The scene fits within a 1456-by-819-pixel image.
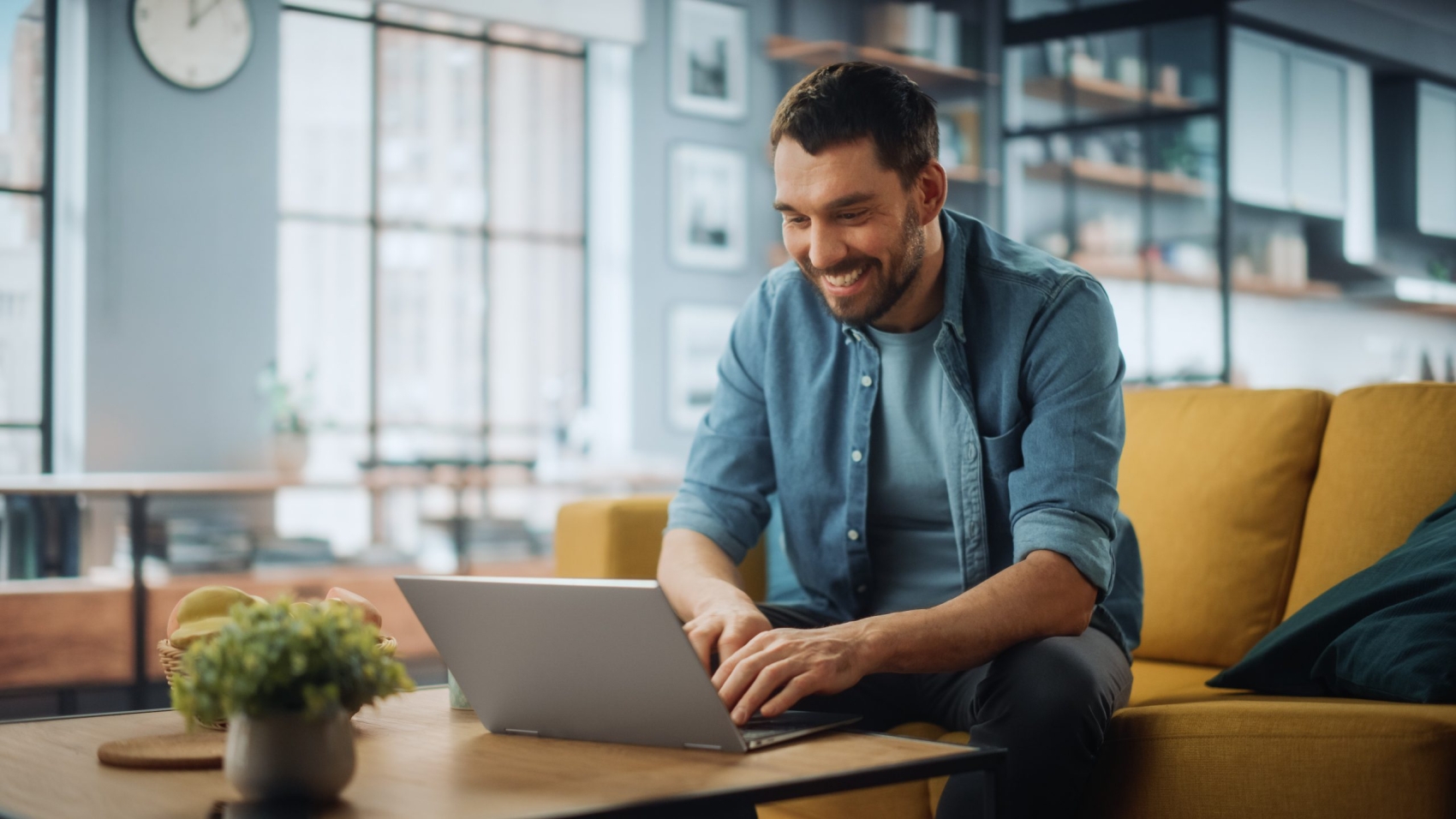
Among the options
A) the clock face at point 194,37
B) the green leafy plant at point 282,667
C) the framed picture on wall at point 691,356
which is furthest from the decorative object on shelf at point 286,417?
the green leafy plant at point 282,667

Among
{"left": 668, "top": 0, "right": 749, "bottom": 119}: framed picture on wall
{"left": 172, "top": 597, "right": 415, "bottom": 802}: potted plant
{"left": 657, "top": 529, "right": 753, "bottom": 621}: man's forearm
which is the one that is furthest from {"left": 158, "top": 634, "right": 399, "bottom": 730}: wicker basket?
{"left": 668, "top": 0, "right": 749, "bottom": 119}: framed picture on wall

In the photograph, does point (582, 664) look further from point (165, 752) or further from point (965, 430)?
point (965, 430)

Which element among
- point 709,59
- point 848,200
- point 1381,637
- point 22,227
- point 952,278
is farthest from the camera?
point 709,59

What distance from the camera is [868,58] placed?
21.3 ft

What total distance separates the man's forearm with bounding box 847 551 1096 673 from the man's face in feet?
1.29

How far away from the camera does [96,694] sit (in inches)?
172

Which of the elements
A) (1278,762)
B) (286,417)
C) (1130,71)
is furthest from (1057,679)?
(1130,71)

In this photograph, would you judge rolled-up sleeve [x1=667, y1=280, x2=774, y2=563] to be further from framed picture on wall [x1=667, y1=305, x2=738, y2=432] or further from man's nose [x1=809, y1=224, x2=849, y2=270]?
framed picture on wall [x1=667, y1=305, x2=738, y2=432]

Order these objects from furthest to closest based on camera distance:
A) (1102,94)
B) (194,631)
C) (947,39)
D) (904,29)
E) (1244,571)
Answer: (947,39) < (904,29) < (1102,94) < (1244,571) < (194,631)

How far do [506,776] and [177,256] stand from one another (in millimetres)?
4430

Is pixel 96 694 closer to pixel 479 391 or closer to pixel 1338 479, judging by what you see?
pixel 479 391

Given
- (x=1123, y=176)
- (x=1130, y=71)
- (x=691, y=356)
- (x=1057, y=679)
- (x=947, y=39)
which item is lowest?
(x=1057, y=679)

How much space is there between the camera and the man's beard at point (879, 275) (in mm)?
1598

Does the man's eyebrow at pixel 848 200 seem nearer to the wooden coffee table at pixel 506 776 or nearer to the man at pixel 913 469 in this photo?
the man at pixel 913 469
